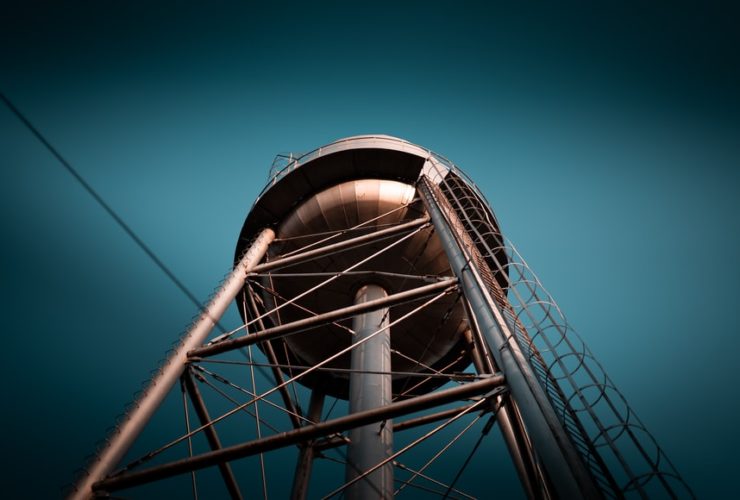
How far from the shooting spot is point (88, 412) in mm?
11547

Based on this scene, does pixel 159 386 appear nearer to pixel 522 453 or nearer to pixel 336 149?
pixel 522 453

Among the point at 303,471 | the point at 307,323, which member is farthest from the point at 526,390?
the point at 303,471

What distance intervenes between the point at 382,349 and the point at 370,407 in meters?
1.21

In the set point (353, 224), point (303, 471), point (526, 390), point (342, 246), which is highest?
point (353, 224)

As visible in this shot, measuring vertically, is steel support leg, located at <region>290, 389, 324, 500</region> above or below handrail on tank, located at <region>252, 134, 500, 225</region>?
below

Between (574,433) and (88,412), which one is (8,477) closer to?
(88,412)

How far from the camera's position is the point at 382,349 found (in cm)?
755

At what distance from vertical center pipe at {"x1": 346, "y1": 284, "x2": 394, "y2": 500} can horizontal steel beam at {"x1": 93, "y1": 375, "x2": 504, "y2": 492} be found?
695mm

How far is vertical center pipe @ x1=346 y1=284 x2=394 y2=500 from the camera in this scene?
216 inches

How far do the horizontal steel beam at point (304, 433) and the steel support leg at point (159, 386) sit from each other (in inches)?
5.9

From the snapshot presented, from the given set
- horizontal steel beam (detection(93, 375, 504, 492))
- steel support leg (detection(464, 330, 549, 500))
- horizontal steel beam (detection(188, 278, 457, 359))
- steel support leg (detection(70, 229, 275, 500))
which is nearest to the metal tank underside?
steel support leg (detection(70, 229, 275, 500))

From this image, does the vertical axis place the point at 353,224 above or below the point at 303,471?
above

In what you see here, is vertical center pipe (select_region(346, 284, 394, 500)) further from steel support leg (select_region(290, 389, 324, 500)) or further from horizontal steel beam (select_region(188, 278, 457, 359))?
steel support leg (select_region(290, 389, 324, 500))

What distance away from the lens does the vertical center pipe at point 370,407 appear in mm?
5496
